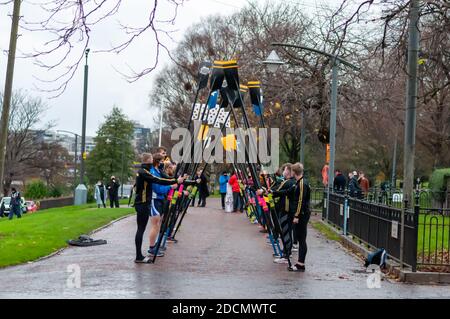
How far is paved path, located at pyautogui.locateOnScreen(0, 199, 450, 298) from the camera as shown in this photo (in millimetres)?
10289

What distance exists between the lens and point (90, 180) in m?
96.0

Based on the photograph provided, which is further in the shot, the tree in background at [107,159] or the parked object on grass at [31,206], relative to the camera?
the tree in background at [107,159]

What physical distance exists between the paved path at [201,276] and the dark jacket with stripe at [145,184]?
1.17 m

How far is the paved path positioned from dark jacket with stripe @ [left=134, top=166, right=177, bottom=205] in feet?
3.84

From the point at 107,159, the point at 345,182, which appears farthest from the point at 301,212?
the point at 107,159

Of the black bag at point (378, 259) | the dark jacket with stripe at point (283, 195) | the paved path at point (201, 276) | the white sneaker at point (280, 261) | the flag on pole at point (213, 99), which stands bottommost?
the paved path at point (201, 276)

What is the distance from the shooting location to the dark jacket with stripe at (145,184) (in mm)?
13096

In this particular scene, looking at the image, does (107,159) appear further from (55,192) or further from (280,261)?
(280,261)

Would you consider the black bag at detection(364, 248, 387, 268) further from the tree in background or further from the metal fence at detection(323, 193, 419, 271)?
the tree in background

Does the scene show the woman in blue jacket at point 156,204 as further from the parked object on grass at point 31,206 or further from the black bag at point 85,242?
the parked object on grass at point 31,206

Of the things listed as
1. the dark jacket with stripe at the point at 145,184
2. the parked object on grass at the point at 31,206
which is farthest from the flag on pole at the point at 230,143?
the parked object on grass at the point at 31,206
